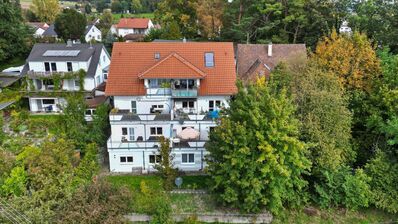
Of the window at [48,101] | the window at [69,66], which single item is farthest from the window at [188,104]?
the window at [48,101]

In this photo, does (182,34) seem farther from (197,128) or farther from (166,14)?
(197,128)

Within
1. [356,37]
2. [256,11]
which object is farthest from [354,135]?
[256,11]

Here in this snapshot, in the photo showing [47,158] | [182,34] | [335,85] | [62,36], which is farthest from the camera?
[62,36]

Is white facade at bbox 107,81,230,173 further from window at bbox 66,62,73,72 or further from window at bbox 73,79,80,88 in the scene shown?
window at bbox 66,62,73,72

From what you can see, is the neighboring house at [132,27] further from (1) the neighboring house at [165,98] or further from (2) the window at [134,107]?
(2) the window at [134,107]

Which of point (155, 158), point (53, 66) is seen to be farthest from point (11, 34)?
point (155, 158)

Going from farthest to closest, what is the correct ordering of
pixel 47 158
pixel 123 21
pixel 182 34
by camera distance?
pixel 123 21
pixel 182 34
pixel 47 158

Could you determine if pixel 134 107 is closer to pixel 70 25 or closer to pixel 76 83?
pixel 76 83
